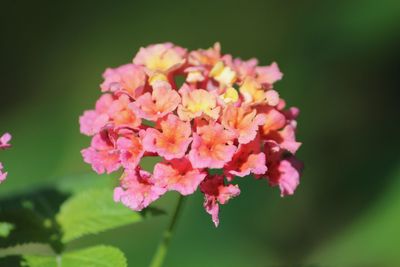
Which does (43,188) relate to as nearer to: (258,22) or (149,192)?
(149,192)

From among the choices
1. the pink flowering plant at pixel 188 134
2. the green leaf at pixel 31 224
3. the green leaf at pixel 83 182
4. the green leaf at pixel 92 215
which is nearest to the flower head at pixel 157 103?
the pink flowering plant at pixel 188 134

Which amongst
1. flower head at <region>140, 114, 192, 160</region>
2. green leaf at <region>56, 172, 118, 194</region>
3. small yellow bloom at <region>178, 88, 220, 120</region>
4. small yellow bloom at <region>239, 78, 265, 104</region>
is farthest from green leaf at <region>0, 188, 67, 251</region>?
small yellow bloom at <region>239, 78, 265, 104</region>

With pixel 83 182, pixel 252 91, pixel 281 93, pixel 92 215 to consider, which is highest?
pixel 281 93

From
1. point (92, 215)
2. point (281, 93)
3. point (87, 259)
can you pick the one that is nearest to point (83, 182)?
point (92, 215)

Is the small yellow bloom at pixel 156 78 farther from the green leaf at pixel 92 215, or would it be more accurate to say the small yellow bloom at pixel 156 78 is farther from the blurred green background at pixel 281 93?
the blurred green background at pixel 281 93

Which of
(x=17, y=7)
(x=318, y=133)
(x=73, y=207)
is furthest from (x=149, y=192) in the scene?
(x=17, y=7)

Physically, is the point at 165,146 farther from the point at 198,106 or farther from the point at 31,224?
the point at 31,224

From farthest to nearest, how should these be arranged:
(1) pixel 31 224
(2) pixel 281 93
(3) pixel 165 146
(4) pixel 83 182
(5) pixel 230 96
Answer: (2) pixel 281 93 → (4) pixel 83 182 → (1) pixel 31 224 → (5) pixel 230 96 → (3) pixel 165 146
